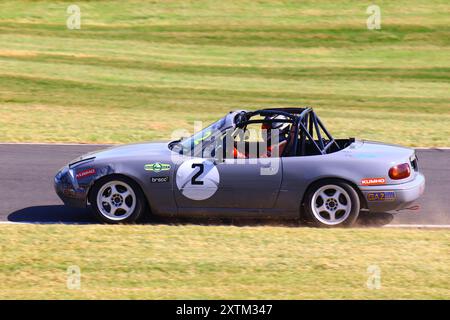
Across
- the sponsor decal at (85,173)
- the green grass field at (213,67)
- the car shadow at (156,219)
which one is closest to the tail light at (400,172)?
the car shadow at (156,219)

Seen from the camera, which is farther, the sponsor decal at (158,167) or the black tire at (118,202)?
the black tire at (118,202)

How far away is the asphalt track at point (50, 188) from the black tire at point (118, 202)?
37cm

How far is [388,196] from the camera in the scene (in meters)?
9.77

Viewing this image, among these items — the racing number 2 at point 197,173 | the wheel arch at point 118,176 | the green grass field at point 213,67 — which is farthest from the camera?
the green grass field at point 213,67

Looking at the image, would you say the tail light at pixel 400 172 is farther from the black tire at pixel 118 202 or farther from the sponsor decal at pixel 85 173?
the sponsor decal at pixel 85 173

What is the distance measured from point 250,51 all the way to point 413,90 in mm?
6972

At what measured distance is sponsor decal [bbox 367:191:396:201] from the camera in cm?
975

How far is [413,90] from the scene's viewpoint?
974 inches

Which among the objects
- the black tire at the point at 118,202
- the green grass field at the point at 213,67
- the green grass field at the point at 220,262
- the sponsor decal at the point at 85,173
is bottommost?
the green grass field at the point at 220,262

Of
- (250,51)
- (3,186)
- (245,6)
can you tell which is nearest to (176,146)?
(3,186)

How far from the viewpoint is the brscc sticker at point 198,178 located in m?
9.67

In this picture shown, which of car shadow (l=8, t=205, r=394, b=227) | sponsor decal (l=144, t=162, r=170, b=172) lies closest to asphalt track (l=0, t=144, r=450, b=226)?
car shadow (l=8, t=205, r=394, b=227)

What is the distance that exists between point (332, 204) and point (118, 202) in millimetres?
2517
